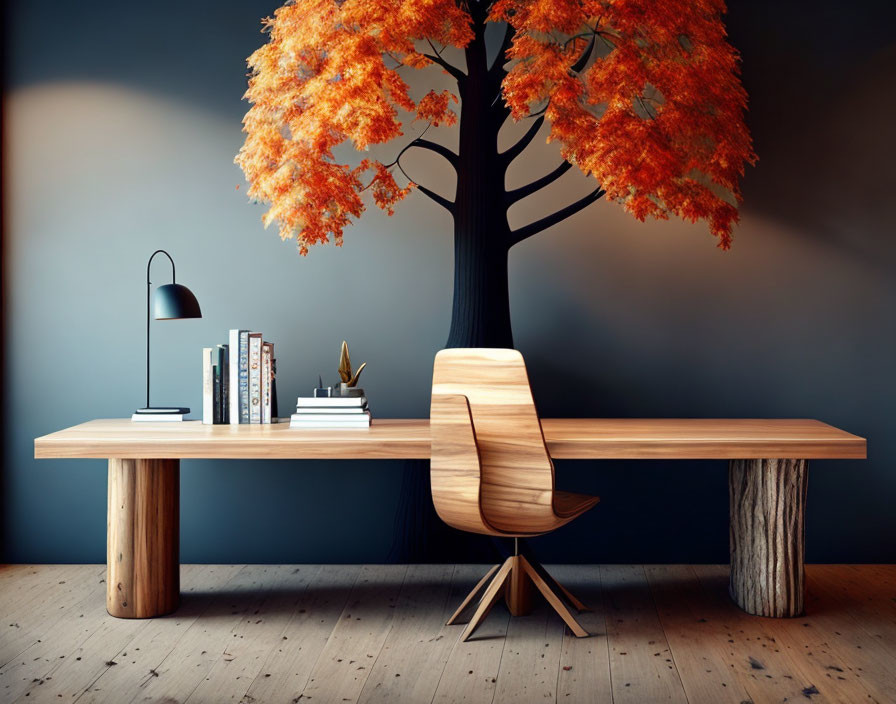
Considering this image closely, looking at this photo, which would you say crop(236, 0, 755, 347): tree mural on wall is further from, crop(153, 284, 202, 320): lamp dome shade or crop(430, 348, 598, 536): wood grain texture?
crop(430, 348, 598, 536): wood grain texture

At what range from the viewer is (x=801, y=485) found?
114 inches

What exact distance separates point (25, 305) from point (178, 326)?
2.18ft

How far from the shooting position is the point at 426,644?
2.70m

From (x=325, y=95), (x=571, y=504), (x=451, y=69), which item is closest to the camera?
(x=571, y=504)

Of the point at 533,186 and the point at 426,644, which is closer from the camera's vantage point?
the point at 426,644

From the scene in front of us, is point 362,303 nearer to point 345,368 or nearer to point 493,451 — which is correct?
point 345,368

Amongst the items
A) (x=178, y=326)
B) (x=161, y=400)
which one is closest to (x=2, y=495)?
(x=161, y=400)

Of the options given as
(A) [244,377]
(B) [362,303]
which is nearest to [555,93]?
(B) [362,303]

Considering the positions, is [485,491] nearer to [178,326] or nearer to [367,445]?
[367,445]

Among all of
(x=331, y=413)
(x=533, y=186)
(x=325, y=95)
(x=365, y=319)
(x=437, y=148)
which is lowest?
(x=331, y=413)

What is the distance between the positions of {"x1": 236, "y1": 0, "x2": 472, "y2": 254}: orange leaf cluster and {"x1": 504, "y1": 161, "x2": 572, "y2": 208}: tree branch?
1.64 feet

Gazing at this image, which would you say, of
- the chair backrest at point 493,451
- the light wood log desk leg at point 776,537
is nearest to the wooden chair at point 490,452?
the chair backrest at point 493,451

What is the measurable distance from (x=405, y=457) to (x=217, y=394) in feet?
2.90

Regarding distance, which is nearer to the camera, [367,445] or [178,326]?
[367,445]
